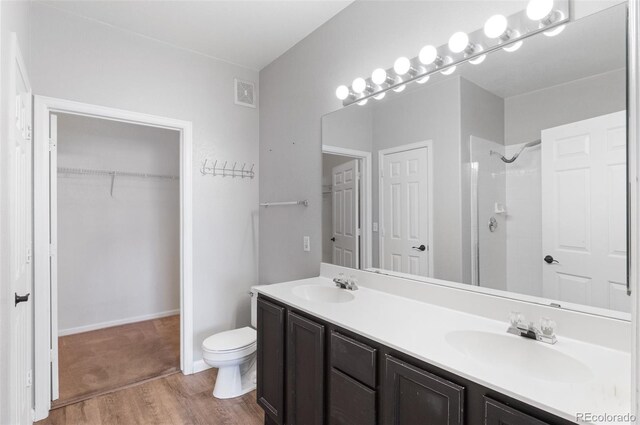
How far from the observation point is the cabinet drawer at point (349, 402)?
1.27m

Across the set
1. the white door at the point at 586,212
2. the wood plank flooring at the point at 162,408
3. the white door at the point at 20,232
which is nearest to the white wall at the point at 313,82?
the white door at the point at 586,212

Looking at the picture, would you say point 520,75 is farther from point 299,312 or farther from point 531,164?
point 299,312

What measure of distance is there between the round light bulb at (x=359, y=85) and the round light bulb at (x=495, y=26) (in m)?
0.74

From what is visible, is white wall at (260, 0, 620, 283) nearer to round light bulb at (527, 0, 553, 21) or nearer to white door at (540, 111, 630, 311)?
round light bulb at (527, 0, 553, 21)

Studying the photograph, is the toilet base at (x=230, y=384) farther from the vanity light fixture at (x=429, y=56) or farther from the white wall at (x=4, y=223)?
the vanity light fixture at (x=429, y=56)

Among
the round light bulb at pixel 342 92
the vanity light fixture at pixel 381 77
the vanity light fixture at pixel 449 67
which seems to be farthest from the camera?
the round light bulb at pixel 342 92

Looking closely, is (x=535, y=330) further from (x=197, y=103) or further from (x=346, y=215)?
(x=197, y=103)

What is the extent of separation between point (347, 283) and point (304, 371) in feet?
1.90

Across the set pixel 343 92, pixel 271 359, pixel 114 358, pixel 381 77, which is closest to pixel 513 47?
pixel 381 77

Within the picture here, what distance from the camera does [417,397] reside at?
1.11m

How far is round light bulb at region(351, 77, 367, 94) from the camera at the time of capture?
2.01 m

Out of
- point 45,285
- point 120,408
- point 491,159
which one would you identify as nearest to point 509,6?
point 491,159

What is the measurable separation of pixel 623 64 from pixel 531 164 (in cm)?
43

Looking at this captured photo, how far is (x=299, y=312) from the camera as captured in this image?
169cm
